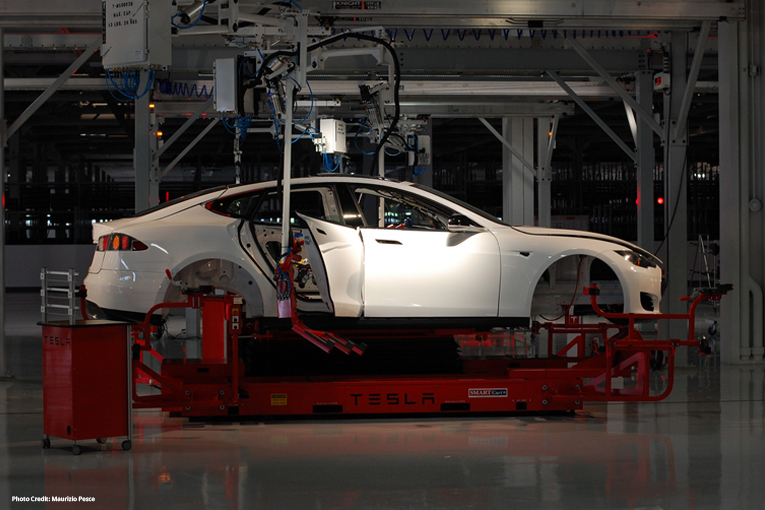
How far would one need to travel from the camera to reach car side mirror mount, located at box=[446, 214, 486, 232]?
247 inches

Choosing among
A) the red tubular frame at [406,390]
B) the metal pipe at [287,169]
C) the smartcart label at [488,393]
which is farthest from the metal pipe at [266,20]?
the smartcart label at [488,393]

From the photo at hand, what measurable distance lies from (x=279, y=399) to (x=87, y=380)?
1597mm

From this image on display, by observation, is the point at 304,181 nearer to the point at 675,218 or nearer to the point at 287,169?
the point at 287,169

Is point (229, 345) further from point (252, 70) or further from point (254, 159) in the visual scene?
point (254, 159)

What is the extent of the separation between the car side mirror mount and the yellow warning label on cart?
6.09ft

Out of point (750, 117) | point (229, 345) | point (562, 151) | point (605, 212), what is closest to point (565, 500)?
point (229, 345)

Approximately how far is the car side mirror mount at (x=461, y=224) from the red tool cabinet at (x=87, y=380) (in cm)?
259

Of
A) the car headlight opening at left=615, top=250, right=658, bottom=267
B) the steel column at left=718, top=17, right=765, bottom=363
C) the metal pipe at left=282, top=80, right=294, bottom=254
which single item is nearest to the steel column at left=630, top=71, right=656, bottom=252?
the steel column at left=718, top=17, right=765, bottom=363

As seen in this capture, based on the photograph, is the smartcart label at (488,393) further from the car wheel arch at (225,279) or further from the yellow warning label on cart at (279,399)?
the car wheel arch at (225,279)

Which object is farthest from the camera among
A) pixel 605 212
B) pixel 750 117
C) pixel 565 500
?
pixel 605 212

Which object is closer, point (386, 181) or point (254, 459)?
point (254, 459)

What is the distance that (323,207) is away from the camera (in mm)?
6613

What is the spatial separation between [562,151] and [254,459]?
28.1m

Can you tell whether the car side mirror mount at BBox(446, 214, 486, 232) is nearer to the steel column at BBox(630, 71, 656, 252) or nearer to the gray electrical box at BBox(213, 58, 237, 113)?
the gray electrical box at BBox(213, 58, 237, 113)
